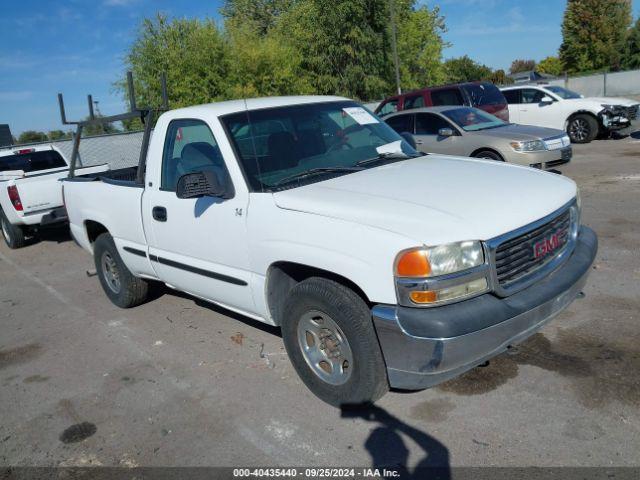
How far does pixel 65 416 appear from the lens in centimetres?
378

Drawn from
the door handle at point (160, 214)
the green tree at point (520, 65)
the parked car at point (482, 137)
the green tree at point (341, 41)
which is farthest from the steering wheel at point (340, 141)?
the green tree at point (520, 65)

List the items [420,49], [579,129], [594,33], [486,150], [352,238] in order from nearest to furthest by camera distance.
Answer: [352,238], [486,150], [579,129], [420,49], [594,33]

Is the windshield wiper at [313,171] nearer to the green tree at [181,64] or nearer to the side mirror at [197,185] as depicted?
the side mirror at [197,185]

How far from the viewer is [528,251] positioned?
3.17 meters

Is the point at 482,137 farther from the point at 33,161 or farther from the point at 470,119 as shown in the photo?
the point at 33,161

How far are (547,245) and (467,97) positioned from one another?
10734 mm

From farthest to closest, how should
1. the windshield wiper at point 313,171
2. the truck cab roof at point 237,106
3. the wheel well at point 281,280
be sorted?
the truck cab roof at point 237,106 < the windshield wiper at point 313,171 < the wheel well at point 281,280

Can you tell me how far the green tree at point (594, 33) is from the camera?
51.7m

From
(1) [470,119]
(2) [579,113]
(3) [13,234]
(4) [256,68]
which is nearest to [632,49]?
(4) [256,68]

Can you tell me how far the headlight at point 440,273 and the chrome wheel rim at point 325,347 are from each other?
56 centimetres

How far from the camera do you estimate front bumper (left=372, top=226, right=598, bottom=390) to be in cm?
279

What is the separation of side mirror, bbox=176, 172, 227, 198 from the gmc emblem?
2.07 metres

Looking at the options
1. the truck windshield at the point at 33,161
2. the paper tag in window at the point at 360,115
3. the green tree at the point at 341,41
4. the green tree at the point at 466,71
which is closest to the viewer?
the paper tag in window at the point at 360,115

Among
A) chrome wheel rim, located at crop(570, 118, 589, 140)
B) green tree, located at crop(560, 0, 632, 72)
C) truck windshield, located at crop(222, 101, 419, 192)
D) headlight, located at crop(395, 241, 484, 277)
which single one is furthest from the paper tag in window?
green tree, located at crop(560, 0, 632, 72)
